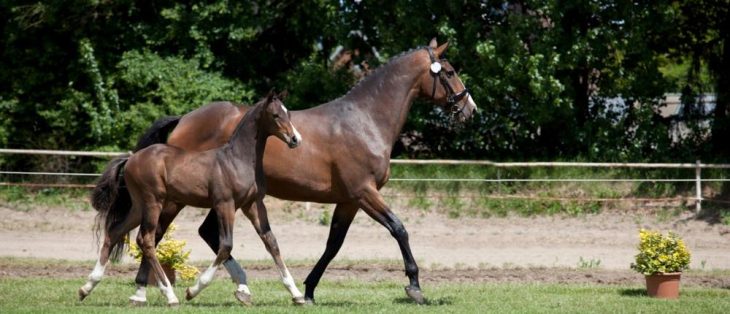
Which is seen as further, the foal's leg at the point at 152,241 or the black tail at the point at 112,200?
the black tail at the point at 112,200

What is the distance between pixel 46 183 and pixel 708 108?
13.3 metres

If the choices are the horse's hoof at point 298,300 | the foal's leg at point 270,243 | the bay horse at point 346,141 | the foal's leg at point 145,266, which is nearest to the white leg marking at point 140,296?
the foal's leg at point 145,266

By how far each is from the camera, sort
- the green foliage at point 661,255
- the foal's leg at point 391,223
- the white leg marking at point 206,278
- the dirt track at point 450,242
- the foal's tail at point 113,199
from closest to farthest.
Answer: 1. the white leg marking at point 206,278
2. the foal's tail at point 113,199
3. the foal's leg at point 391,223
4. the green foliage at point 661,255
5. the dirt track at point 450,242

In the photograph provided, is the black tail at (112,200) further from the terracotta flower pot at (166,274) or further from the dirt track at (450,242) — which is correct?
the dirt track at (450,242)

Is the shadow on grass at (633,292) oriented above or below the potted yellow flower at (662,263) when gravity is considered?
below

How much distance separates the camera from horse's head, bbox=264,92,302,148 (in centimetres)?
895

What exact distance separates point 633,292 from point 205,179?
16.3ft

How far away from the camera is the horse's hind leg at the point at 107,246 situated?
904 centimetres

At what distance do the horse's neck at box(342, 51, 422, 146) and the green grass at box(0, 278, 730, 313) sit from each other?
65.9 inches

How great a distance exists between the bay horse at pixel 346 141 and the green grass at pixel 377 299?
0.47 m

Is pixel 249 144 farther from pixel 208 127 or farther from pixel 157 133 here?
pixel 157 133

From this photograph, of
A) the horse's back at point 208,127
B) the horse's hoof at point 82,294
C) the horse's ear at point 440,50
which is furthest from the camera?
the horse's ear at point 440,50

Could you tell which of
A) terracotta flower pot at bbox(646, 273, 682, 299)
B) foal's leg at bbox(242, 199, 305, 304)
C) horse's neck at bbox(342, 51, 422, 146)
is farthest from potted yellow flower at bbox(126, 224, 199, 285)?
terracotta flower pot at bbox(646, 273, 682, 299)

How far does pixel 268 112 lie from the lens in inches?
357
